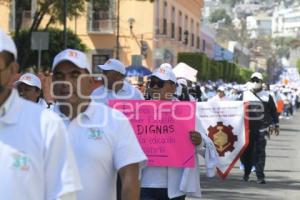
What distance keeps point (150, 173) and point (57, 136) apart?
11.3 ft

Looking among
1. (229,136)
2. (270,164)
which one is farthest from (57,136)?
(270,164)

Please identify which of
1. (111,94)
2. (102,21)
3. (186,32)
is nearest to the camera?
(111,94)

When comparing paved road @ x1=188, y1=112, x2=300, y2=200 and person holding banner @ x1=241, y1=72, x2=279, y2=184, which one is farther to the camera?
person holding banner @ x1=241, y1=72, x2=279, y2=184

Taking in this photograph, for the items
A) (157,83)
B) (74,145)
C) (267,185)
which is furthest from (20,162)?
(267,185)

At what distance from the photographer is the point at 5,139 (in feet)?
11.3

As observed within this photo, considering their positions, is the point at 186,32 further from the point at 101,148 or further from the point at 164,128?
the point at 101,148

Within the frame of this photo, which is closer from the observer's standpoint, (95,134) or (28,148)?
(28,148)

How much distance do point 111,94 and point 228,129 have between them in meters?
3.73

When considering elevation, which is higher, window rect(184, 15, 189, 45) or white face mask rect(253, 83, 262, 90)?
window rect(184, 15, 189, 45)

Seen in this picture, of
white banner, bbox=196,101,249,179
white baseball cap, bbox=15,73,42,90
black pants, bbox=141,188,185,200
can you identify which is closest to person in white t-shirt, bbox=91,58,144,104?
white baseball cap, bbox=15,73,42,90

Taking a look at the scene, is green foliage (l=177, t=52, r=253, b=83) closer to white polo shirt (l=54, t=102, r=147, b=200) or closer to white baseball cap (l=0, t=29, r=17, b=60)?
white polo shirt (l=54, t=102, r=147, b=200)

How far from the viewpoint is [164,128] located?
7.16m

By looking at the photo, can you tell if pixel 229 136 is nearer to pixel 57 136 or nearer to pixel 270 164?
pixel 270 164

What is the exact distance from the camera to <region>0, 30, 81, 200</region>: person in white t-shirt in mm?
3424
